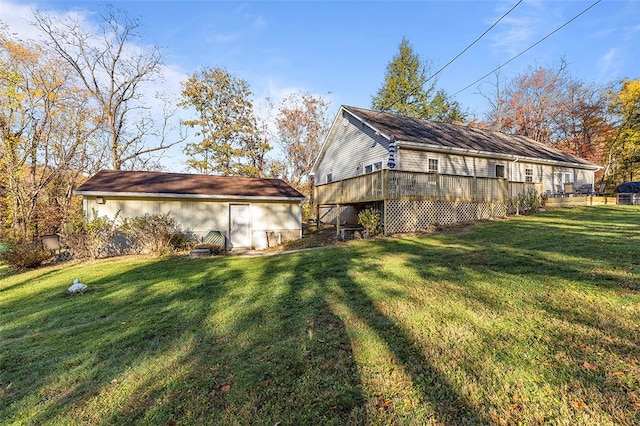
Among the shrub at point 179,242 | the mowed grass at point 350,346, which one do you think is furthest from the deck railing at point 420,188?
the shrub at point 179,242

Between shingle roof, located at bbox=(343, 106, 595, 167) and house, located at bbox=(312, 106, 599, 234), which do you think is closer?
house, located at bbox=(312, 106, 599, 234)

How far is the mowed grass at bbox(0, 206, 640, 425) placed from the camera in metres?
2.49

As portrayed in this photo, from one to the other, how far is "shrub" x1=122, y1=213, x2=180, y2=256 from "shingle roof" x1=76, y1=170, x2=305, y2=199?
5.23 feet

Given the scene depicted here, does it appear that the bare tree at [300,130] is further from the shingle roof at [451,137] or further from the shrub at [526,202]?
the shrub at [526,202]

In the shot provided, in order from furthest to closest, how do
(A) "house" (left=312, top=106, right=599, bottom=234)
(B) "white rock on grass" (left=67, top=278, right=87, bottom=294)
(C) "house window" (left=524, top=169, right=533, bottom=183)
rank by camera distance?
(C) "house window" (left=524, top=169, right=533, bottom=183) → (A) "house" (left=312, top=106, right=599, bottom=234) → (B) "white rock on grass" (left=67, top=278, right=87, bottom=294)

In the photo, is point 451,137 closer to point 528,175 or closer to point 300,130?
point 528,175

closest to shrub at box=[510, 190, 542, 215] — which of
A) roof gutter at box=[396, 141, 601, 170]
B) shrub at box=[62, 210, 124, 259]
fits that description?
roof gutter at box=[396, 141, 601, 170]

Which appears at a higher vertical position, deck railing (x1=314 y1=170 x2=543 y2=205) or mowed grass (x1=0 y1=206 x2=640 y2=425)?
deck railing (x1=314 y1=170 x2=543 y2=205)

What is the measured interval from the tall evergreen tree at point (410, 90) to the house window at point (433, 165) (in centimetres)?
1776

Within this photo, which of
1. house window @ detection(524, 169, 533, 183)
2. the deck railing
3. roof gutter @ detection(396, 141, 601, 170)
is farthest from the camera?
house window @ detection(524, 169, 533, 183)

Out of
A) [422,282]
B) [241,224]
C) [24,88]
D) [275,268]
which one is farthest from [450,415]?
[24,88]

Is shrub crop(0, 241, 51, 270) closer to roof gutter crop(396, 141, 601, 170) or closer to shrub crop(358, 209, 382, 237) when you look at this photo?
shrub crop(358, 209, 382, 237)

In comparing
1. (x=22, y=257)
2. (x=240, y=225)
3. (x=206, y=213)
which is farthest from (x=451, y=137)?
(x=22, y=257)

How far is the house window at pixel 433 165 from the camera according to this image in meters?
14.6
